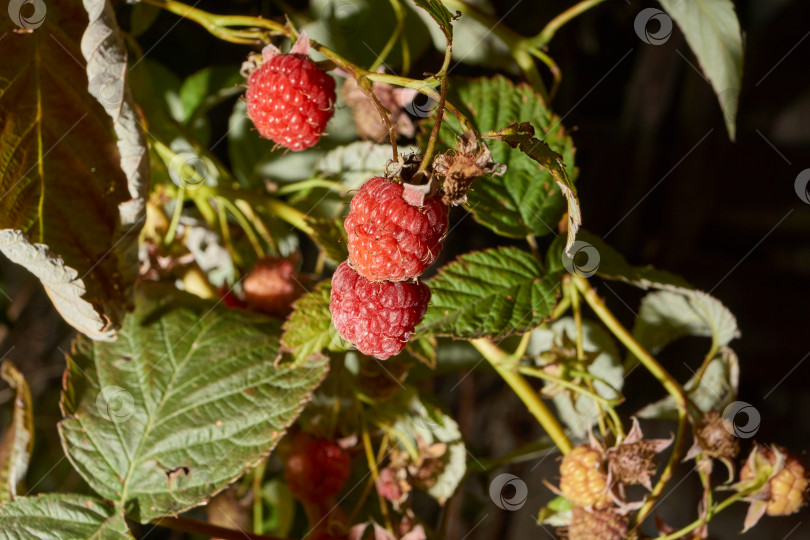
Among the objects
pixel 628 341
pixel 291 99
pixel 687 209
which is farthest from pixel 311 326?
pixel 687 209

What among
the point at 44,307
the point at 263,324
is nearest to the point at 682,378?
the point at 263,324

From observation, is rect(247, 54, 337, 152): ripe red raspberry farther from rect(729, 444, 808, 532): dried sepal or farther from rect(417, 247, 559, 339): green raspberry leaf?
rect(729, 444, 808, 532): dried sepal

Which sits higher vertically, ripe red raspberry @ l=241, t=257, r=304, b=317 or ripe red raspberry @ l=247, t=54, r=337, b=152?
ripe red raspberry @ l=247, t=54, r=337, b=152

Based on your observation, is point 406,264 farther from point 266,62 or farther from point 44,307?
point 44,307

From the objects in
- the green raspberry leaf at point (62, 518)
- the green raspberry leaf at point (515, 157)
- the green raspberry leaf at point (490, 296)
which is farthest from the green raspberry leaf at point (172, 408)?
the green raspberry leaf at point (515, 157)

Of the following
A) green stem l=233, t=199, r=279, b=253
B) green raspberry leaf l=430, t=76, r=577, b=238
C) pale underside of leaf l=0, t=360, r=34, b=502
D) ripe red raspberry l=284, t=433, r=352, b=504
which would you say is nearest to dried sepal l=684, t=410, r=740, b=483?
green raspberry leaf l=430, t=76, r=577, b=238

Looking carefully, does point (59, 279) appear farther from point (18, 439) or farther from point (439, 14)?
point (439, 14)
